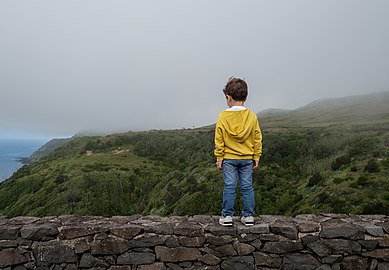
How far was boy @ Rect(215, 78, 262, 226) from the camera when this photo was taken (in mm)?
4859

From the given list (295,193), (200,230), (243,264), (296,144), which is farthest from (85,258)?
(296,144)

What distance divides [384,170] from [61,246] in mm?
13123

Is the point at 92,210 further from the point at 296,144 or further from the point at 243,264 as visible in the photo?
the point at 243,264

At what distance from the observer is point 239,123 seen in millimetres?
4852

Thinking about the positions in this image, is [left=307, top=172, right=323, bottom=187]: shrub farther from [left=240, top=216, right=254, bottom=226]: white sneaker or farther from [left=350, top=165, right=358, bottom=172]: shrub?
[left=240, top=216, right=254, bottom=226]: white sneaker

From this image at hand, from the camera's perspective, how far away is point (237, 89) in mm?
4914

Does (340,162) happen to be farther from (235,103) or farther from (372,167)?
(235,103)

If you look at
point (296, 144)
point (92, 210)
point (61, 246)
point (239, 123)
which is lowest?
point (92, 210)

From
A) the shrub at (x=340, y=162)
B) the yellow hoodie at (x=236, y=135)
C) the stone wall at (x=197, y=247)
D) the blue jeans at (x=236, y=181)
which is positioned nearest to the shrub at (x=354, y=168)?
the shrub at (x=340, y=162)

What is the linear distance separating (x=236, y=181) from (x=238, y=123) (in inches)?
36.7

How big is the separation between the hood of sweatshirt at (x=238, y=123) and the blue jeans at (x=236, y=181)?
0.40 m

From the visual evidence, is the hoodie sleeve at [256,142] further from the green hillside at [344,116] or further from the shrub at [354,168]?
the green hillside at [344,116]

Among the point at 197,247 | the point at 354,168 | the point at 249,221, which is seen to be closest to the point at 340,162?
the point at 354,168

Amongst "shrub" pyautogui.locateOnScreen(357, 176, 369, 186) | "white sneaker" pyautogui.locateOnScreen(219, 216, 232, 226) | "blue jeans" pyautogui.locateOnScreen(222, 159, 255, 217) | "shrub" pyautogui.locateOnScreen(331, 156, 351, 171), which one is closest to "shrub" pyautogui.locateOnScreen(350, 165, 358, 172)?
"shrub" pyautogui.locateOnScreen(331, 156, 351, 171)
